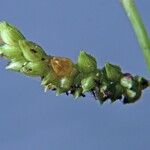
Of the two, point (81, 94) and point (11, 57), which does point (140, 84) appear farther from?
point (11, 57)

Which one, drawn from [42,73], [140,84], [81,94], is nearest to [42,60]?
[42,73]

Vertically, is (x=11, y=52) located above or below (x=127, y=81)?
above

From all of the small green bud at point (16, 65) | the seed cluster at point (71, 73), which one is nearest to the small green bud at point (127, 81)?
the seed cluster at point (71, 73)

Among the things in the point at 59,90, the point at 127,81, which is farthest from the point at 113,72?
the point at 59,90

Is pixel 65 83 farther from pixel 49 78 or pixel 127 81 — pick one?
pixel 127 81

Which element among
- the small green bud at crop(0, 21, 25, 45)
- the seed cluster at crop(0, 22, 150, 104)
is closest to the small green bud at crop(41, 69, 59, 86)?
the seed cluster at crop(0, 22, 150, 104)
